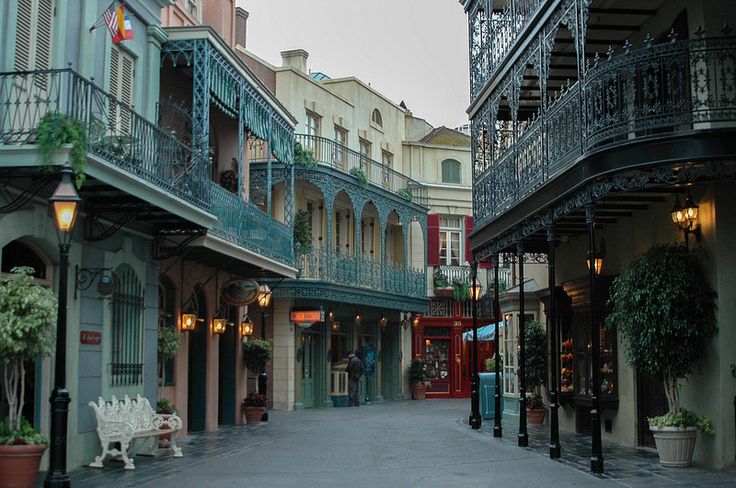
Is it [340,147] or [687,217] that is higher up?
[340,147]

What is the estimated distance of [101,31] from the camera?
575 inches

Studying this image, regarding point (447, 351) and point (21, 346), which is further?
point (447, 351)

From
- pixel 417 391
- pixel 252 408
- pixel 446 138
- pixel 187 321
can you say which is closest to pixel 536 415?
pixel 252 408

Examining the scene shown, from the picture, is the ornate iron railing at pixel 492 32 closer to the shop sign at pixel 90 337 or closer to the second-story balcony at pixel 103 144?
the second-story balcony at pixel 103 144

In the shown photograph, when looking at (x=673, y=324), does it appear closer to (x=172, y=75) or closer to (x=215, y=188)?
(x=215, y=188)

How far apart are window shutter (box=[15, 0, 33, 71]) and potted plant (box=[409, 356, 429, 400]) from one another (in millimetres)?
25964

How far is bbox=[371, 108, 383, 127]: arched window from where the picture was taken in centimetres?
3712

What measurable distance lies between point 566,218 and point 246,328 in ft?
28.9

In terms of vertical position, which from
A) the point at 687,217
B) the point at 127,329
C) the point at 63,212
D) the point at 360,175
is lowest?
the point at 127,329

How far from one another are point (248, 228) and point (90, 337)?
20.5 feet

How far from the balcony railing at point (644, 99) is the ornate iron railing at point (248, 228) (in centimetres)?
619

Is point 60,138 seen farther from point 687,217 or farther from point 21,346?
point 687,217

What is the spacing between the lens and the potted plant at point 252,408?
22750 millimetres

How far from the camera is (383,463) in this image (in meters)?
14.7
